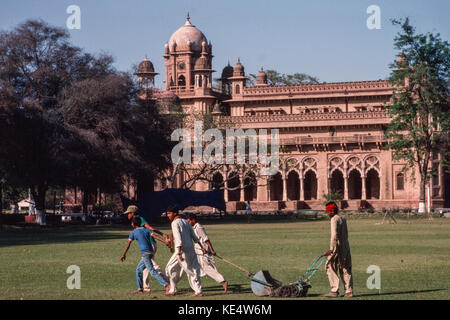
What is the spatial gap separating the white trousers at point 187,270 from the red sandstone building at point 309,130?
56.8 meters

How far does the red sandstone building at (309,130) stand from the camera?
76.5 m

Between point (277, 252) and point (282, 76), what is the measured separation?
84847 millimetres

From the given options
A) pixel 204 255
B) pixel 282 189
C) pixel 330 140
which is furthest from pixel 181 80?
pixel 204 255

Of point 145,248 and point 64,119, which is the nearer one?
point 145,248

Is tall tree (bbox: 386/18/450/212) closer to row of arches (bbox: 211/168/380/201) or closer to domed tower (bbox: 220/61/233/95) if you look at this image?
row of arches (bbox: 211/168/380/201)

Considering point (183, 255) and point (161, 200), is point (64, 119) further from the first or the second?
point (183, 255)

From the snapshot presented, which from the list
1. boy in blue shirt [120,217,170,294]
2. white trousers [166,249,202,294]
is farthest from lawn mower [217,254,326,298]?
boy in blue shirt [120,217,170,294]

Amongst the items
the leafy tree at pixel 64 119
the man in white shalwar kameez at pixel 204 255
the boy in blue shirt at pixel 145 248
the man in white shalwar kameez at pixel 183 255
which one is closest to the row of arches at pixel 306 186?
the leafy tree at pixel 64 119

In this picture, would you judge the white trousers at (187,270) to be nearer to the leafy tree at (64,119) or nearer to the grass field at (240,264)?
the grass field at (240,264)

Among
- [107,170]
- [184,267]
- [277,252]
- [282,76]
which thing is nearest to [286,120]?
[282,76]

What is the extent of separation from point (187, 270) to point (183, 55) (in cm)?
7596

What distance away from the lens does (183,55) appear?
A: 3519 inches

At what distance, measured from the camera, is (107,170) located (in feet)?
150

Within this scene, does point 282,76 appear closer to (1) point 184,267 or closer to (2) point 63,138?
(2) point 63,138
